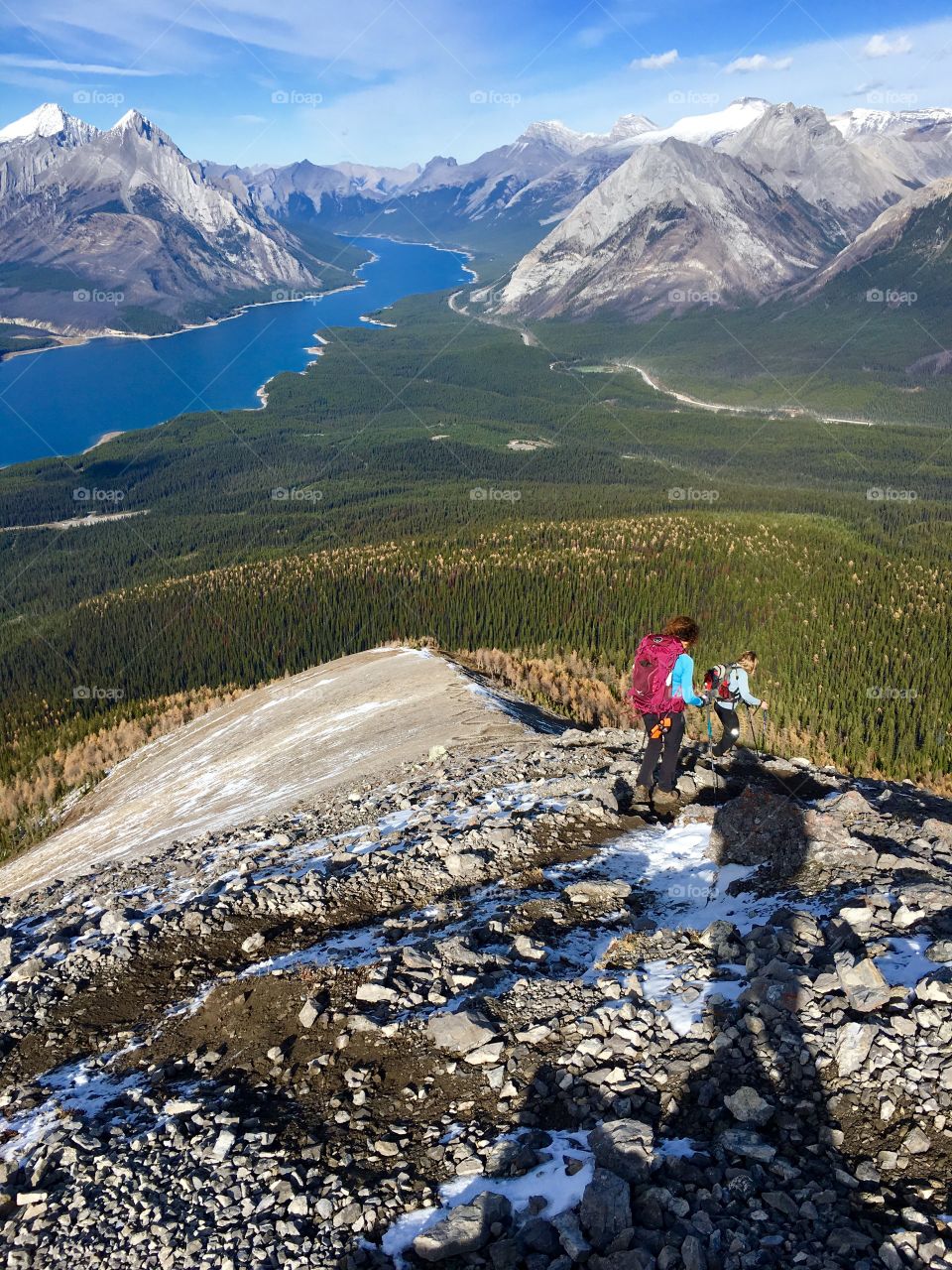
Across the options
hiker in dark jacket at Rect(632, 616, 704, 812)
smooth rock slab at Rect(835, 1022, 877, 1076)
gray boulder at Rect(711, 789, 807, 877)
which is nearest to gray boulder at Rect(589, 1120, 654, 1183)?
smooth rock slab at Rect(835, 1022, 877, 1076)

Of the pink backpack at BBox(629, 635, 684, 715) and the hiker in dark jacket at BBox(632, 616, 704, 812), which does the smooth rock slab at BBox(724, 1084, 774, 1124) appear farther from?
the pink backpack at BBox(629, 635, 684, 715)

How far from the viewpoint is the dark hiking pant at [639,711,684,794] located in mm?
16719

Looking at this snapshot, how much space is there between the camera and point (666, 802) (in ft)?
58.8

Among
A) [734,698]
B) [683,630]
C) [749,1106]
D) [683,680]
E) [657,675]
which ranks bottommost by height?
[749,1106]

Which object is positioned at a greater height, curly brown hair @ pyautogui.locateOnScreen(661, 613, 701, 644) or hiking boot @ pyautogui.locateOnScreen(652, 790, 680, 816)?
curly brown hair @ pyautogui.locateOnScreen(661, 613, 701, 644)

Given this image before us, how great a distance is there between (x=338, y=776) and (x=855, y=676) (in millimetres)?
40781

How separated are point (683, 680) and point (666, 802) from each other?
10.5ft

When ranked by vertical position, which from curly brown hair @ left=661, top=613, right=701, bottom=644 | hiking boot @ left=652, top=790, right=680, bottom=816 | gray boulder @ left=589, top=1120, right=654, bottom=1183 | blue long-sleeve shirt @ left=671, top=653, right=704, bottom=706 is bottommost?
hiking boot @ left=652, top=790, right=680, bottom=816

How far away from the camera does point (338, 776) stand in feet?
81.1

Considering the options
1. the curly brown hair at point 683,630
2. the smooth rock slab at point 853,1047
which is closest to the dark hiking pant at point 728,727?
the curly brown hair at point 683,630

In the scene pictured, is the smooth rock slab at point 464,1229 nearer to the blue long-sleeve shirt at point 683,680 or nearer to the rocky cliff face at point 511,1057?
the rocky cliff face at point 511,1057

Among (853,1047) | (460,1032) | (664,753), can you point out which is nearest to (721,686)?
(664,753)

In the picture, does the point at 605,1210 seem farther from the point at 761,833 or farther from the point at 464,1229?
the point at 761,833

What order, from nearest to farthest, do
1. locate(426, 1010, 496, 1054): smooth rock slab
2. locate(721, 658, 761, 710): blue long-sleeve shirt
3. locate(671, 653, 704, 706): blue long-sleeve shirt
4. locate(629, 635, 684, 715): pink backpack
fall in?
locate(426, 1010, 496, 1054): smooth rock slab, locate(671, 653, 704, 706): blue long-sleeve shirt, locate(629, 635, 684, 715): pink backpack, locate(721, 658, 761, 710): blue long-sleeve shirt
